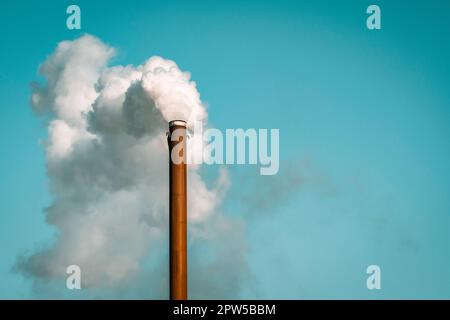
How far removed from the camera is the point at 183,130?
2483 cm

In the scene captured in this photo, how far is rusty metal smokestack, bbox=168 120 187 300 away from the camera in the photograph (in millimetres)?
22906

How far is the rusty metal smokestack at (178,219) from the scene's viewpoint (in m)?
22.9

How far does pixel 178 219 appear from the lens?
23.3m

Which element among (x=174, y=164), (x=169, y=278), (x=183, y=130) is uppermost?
(x=183, y=130)
